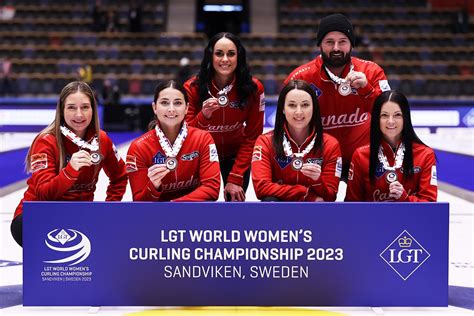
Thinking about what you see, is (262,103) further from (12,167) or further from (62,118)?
(12,167)

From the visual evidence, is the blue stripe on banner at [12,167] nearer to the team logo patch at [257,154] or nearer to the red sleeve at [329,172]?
the team logo patch at [257,154]

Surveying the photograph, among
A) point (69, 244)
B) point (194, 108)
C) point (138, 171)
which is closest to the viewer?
point (69, 244)

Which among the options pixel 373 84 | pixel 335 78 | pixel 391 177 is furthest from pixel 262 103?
pixel 391 177

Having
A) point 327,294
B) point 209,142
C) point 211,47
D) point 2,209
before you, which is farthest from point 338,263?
point 2,209

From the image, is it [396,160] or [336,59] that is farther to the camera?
[336,59]

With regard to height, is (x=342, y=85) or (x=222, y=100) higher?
(x=342, y=85)

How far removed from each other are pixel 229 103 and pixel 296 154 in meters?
0.97

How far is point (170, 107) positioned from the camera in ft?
14.9

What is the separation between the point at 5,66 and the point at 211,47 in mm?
18349

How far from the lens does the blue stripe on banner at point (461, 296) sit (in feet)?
14.2

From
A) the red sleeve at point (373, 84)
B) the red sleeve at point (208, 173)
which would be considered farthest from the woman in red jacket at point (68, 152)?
the red sleeve at point (373, 84)

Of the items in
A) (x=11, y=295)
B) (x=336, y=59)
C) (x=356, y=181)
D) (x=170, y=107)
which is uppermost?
(x=336, y=59)

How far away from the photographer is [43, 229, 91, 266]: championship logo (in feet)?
13.6

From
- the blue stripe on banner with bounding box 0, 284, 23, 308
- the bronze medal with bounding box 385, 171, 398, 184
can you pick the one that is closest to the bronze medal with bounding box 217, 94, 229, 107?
the bronze medal with bounding box 385, 171, 398, 184
